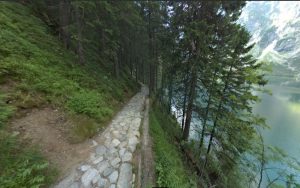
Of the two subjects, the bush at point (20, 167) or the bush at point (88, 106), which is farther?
the bush at point (88, 106)

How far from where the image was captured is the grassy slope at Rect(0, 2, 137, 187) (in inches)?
147

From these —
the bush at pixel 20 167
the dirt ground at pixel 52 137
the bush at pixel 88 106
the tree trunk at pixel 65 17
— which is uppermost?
the tree trunk at pixel 65 17

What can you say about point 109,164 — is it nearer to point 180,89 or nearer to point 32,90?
point 32,90

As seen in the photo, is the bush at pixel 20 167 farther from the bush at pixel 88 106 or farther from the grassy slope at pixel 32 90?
the bush at pixel 88 106

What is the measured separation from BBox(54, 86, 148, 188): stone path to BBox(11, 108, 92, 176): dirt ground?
29 centimetres

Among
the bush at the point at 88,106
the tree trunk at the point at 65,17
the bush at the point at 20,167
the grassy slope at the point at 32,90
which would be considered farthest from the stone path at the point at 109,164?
the tree trunk at the point at 65,17

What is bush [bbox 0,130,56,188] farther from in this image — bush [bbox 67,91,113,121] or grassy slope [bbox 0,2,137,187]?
bush [bbox 67,91,113,121]

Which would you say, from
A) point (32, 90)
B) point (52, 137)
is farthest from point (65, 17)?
point (52, 137)

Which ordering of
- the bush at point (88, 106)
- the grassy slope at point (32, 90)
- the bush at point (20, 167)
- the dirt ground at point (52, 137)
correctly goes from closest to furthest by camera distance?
1. the bush at point (20, 167)
2. the grassy slope at point (32, 90)
3. the dirt ground at point (52, 137)
4. the bush at point (88, 106)

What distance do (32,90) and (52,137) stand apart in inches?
82.4

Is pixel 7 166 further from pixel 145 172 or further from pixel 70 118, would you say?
pixel 145 172

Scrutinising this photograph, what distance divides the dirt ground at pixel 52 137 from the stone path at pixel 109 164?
289 millimetres

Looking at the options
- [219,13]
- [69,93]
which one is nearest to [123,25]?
[219,13]

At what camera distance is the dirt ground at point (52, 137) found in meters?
4.52
